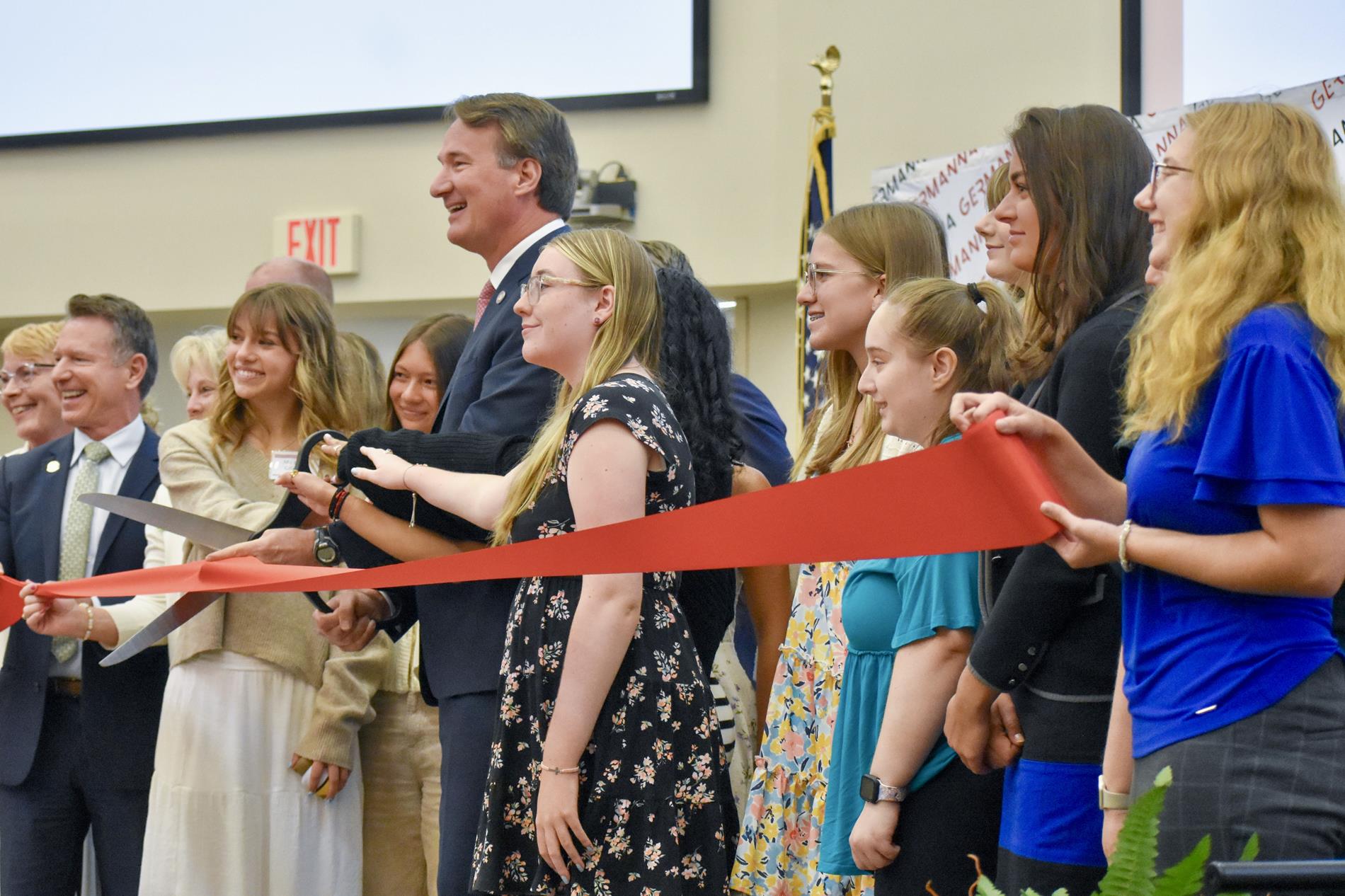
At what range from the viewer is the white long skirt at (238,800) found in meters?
2.97

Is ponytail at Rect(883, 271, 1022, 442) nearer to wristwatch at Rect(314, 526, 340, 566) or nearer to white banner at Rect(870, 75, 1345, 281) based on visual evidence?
wristwatch at Rect(314, 526, 340, 566)

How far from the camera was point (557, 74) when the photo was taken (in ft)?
22.0

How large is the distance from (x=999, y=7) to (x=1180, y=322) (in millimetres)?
4843

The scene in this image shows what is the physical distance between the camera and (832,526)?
64.6 inches

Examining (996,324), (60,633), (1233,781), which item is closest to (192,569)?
(60,633)

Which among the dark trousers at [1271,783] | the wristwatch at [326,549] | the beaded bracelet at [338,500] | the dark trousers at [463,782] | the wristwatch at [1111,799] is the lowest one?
the dark trousers at [463,782]

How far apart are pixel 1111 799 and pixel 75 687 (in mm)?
2606

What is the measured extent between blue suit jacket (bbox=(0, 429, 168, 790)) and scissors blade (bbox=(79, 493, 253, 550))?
0.65 m

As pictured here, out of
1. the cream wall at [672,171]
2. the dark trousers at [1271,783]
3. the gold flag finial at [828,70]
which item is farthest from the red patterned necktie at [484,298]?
the cream wall at [672,171]

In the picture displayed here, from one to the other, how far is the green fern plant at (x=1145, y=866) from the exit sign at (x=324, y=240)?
6.60m

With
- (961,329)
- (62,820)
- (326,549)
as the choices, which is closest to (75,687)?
(62,820)

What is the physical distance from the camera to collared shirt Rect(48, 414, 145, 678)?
341 cm

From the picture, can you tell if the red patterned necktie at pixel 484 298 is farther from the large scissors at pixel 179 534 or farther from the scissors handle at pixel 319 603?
the scissors handle at pixel 319 603

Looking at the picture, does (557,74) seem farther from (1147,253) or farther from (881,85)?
(1147,253)
